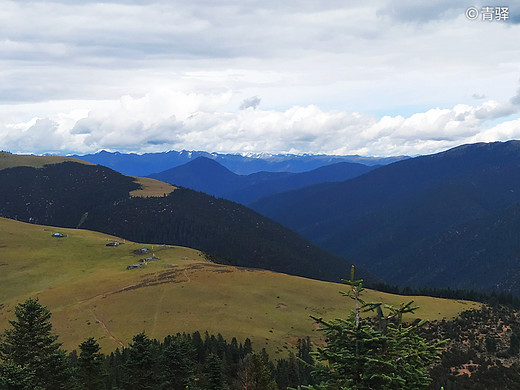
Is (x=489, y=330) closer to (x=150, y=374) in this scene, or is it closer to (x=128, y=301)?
(x=150, y=374)

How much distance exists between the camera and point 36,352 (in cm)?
3694

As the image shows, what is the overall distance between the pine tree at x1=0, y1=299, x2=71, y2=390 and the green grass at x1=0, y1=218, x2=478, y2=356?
5138 centimetres

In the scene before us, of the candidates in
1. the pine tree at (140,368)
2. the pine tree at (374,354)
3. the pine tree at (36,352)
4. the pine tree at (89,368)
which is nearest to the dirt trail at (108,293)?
the pine tree at (89,368)

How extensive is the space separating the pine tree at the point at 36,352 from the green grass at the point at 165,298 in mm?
51385

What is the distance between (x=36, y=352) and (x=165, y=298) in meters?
75.2

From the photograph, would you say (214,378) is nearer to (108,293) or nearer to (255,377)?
A: (255,377)

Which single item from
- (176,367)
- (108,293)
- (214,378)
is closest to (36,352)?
(176,367)

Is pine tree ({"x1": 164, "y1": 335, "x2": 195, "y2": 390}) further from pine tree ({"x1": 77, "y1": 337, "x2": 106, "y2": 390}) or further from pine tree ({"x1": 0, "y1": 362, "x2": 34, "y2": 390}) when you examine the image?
pine tree ({"x1": 0, "y1": 362, "x2": 34, "y2": 390})

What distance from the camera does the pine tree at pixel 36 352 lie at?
36062 mm

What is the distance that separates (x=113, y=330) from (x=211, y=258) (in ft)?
279

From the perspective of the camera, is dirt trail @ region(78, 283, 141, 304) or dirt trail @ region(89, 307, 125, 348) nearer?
dirt trail @ region(89, 307, 125, 348)

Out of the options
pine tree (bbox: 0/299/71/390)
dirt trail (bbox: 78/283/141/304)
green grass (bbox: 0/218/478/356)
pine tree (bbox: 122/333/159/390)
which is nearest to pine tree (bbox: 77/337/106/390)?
pine tree (bbox: 122/333/159/390)

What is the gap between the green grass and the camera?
94.4m

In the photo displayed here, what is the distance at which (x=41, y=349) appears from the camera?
37.5 meters
